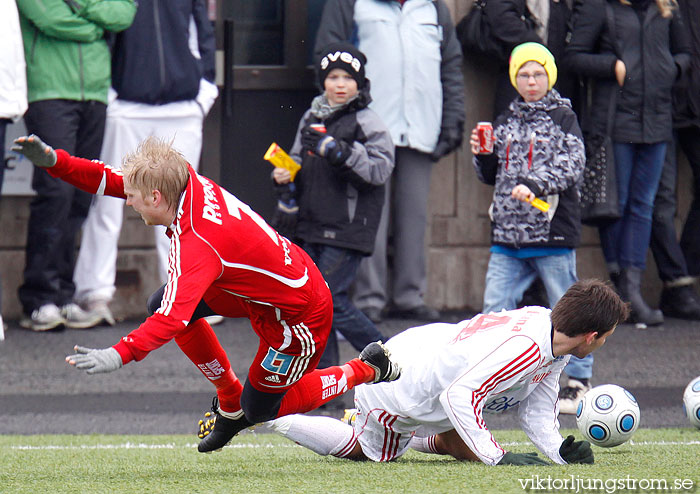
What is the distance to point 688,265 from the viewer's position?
9.56m

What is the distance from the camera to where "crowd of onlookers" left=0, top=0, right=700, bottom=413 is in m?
6.70

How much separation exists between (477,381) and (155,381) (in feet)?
10.4

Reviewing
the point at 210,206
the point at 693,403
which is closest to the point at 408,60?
the point at 693,403

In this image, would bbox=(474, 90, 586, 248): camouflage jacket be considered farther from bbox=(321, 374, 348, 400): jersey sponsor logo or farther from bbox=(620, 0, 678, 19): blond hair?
bbox=(620, 0, 678, 19): blond hair

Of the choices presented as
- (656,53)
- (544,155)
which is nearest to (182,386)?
(544,155)

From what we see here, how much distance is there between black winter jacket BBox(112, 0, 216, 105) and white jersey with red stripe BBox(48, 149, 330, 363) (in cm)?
345

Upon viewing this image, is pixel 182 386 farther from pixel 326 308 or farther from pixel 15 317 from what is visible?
pixel 326 308

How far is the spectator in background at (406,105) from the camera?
865 cm

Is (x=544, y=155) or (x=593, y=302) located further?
(x=544, y=155)

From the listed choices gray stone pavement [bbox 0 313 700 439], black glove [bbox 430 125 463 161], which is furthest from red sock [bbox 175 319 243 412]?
black glove [bbox 430 125 463 161]

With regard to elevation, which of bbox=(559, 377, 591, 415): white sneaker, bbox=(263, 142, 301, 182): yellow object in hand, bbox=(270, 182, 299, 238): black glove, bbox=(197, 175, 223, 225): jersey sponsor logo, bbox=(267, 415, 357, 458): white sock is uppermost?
bbox=(197, 175, 223, 225): jersey sponsor logo

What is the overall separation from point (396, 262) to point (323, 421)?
3.92 meters

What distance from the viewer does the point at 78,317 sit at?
27.0 ft

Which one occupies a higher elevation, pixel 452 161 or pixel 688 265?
pixel 452 161
